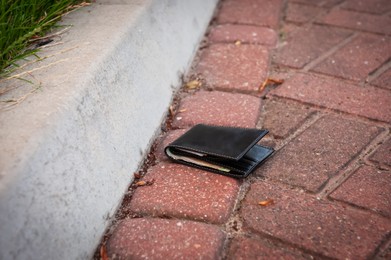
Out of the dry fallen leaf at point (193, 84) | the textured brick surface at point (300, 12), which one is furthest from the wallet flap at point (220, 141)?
the textured brick surface at point (300, 12)

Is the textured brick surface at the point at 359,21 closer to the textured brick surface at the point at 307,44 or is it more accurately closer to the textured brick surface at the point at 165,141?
the textured brick surface at the point at 307,44

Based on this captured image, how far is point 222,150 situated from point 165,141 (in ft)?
0.94

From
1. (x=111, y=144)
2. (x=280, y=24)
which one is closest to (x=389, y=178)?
(x=111, y=144)

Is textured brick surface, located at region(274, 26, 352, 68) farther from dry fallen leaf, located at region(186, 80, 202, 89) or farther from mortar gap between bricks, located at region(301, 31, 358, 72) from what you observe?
dry fallen leaf, located at region(186, 80, 202, 89)

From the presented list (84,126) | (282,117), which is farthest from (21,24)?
(282,117)

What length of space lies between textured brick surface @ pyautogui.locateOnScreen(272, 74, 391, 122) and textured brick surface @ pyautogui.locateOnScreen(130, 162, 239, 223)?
1.89 ft

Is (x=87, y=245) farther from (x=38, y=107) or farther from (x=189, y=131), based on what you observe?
(x=189, y=131)

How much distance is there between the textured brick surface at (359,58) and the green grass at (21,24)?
45.8 inches

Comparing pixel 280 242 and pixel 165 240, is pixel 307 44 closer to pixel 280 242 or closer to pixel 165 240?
pixel 280 242

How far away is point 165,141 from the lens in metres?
1.36

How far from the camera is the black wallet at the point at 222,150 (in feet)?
3.77

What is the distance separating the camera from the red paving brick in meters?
2.07

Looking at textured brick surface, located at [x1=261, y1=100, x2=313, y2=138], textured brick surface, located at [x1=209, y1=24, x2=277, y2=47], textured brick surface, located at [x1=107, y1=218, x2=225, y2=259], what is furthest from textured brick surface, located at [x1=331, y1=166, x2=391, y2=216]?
textured brick surface, located at [x1=209, y1=24, x2=277, y2=47]

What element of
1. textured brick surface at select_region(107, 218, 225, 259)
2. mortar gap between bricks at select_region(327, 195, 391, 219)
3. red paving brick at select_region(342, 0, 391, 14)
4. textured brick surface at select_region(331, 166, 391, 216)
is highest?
red paving brick at select_region(342, 0, 391, 14)
